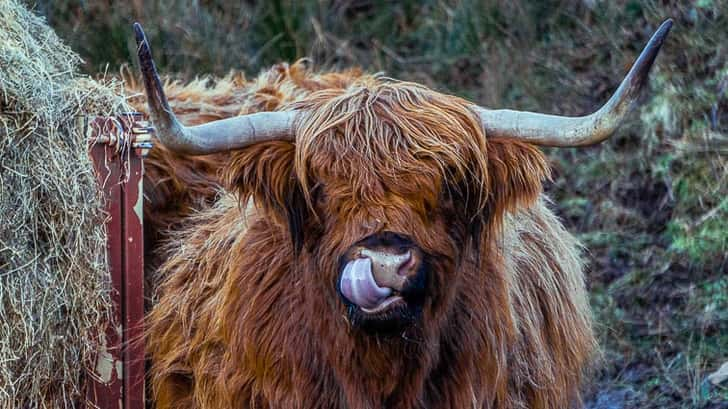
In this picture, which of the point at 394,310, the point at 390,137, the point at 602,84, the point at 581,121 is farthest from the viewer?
the point at 602,84

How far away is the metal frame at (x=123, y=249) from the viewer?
445 centimetres

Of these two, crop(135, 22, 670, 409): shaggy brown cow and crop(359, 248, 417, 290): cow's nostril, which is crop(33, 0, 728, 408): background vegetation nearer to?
crop(135, 22, 670, 409): shaggy brown cow

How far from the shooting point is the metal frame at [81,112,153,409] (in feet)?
14.6

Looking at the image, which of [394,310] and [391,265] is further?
[394,310]

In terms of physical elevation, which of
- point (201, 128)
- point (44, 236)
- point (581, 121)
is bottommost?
point (44, 236)

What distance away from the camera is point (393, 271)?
3.33 metres

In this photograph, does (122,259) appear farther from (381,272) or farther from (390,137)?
(381,272)

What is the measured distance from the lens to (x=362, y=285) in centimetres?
332

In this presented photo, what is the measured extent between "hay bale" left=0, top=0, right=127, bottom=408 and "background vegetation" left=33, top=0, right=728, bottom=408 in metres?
1.92

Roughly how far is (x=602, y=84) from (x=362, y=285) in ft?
15.2

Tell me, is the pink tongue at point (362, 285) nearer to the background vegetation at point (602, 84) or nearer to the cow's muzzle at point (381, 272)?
the cow's muzzle at point (381, 272)

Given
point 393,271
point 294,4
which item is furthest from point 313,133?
point 294,4

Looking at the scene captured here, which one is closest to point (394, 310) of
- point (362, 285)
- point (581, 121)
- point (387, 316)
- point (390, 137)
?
point (387, 316)

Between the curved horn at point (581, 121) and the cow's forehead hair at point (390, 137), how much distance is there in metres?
0.08
